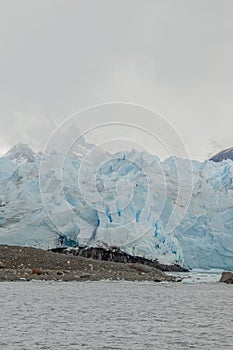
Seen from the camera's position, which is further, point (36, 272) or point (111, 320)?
point (36, 272)

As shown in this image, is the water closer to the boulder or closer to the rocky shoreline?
the rocky shoreline

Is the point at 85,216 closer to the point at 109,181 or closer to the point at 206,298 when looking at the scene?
the point at 109,181

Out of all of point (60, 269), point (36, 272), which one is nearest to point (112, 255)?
point (60, 269)

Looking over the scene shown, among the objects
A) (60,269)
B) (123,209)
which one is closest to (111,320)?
(60,269)

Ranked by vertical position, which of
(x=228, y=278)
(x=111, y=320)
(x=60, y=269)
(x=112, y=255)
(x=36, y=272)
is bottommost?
(x=111, y=320)

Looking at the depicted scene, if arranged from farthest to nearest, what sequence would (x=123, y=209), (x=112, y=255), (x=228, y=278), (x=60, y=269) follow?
1. (x=123, y=209)
2. (x=112, y=255)
3. (x=60, y=269)
4. (x=228, y=278)

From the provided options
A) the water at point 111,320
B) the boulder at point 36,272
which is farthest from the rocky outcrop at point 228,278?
the water at point 111,320

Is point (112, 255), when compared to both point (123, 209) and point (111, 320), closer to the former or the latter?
point (123, 209)

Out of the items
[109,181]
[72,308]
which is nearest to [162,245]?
[109,181]

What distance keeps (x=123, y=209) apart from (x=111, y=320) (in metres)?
49.6

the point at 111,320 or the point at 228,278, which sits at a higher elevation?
the point at 228,278

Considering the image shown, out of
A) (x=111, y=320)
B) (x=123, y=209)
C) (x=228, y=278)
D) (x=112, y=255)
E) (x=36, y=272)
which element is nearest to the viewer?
(x=111, y=320)

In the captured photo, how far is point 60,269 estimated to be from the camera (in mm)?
54625

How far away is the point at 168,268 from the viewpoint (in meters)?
69.7
